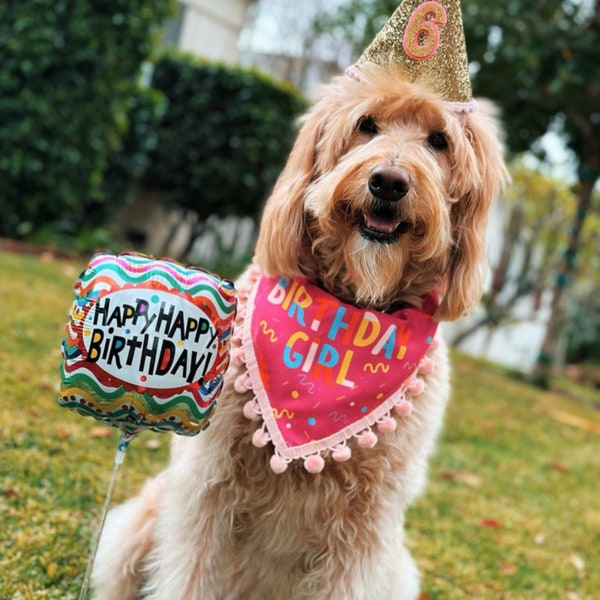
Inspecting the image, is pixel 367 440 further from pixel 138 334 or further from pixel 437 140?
pixel 437 140

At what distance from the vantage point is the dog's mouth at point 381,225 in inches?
85.8

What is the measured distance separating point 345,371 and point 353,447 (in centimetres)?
26

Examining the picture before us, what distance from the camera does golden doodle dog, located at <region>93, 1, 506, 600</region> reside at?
2.26 metres

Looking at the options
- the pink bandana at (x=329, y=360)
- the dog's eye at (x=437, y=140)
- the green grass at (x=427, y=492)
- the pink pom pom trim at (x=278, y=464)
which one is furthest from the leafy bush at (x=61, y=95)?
the pink pom pom trim at (x=278, y=464)

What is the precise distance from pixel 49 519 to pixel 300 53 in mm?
18601

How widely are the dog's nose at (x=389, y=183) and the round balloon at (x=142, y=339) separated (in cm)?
56

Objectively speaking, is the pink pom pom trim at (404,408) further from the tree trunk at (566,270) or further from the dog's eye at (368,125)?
the tree trunk at (566,270)

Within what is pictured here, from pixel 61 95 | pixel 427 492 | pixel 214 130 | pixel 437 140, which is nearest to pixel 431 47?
pixel 437 140

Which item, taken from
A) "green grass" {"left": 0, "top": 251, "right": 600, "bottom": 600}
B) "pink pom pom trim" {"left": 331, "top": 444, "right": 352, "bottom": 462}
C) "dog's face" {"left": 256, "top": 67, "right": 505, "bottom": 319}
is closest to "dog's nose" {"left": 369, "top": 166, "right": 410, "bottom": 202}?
"dog's face" {"left": 256, "top": 67, "right": 505, "bottom": 319}

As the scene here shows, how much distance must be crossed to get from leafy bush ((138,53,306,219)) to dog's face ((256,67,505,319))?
7750mm

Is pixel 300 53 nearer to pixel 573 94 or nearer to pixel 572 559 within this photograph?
→ pixel 573 94

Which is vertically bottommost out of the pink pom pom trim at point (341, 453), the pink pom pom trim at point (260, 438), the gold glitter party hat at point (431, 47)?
the pink pom pom trim at point (260, 438)

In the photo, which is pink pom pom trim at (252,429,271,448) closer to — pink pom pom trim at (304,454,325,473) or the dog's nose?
pink pom pom trim at (304,454,325,473)

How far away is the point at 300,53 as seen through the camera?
64.8 feet
